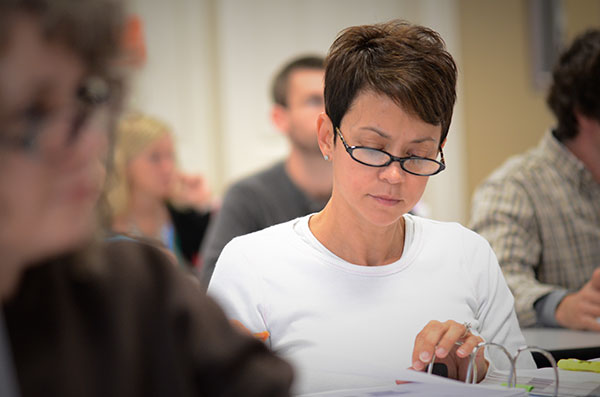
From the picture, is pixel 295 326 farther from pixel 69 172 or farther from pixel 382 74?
pixel 69 172

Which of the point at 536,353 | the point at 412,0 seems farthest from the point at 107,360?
the point at 412,0

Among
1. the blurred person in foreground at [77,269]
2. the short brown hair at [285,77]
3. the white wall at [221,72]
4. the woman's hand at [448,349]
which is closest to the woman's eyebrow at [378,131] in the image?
the woman's hand at [448,349]

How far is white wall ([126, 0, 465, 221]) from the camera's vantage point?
12.7 ft

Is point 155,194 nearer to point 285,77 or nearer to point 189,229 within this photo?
point 189,229

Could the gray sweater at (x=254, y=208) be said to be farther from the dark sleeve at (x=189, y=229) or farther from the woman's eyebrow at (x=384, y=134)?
the dark sleeve at (x=189, y=229)

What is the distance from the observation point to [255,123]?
3992mm

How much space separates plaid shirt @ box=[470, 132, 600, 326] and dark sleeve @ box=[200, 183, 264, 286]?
21.5 inches

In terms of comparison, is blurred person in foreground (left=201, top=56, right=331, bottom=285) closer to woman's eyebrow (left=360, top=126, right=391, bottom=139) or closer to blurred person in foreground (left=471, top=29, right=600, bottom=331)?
woman's eyebrow (left=360, top=126, right=391, bottom=139)

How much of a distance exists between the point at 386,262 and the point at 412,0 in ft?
7.81

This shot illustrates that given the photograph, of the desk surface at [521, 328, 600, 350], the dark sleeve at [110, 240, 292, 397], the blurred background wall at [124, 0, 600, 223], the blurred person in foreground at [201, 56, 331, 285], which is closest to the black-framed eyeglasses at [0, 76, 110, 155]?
the dark sleeve at [110, 240, 292, 397]

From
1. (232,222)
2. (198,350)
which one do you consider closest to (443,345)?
(198,350)

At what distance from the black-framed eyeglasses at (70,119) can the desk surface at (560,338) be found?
94cm

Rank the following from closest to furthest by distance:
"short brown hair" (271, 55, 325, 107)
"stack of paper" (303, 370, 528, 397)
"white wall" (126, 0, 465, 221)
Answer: "stack of paper" (303, 370, 528, 397) → "short brown hair" (271, 55, 325, 107) → "white wall" (126, 0, 465, 221)

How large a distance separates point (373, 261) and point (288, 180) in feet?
2.40
